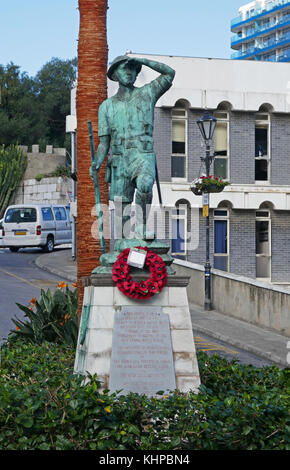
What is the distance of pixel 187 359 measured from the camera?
8680 mm

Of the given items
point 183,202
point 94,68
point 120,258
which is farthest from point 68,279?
point 120,258

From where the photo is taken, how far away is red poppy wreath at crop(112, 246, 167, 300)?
335 inches

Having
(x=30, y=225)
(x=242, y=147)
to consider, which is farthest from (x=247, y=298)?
(x=30, y=225)

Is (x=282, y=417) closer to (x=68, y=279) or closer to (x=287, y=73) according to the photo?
(x=68, y=279)

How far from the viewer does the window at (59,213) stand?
3700cm

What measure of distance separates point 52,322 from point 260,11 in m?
131

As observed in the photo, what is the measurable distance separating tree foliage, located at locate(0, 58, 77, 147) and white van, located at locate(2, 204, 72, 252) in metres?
28.9

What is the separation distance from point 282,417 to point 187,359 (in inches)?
56.4

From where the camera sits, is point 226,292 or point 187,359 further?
point 226,292

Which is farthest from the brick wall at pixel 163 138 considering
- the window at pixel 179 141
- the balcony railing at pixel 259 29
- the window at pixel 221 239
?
the balcony railing at pixel 259 29

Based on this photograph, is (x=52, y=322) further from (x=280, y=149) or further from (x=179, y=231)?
(x=280, y=149)

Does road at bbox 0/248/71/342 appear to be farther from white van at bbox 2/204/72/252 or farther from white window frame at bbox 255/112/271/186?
white window frame at bbox 255/112/271/186

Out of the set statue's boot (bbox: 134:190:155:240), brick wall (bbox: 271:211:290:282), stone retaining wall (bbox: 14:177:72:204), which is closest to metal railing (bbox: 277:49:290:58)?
stone retaining wall (bbox: 14:177:72:204)

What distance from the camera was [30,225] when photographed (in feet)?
116
